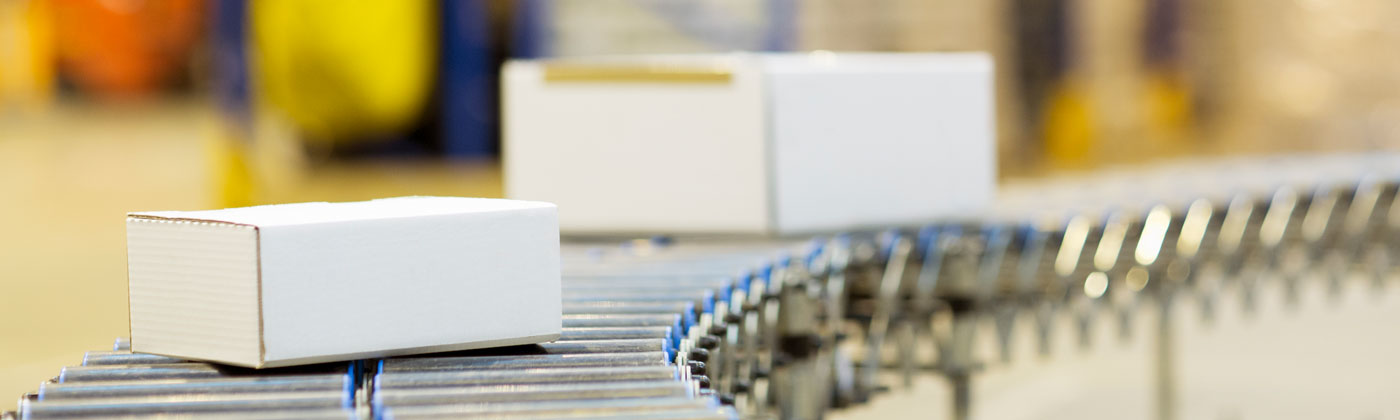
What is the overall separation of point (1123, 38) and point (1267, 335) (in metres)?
3.87

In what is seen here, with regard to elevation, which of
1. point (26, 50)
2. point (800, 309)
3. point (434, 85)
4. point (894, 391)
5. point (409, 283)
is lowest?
point (894, 391)

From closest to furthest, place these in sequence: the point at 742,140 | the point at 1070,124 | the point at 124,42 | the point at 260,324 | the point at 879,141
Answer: the point at 260,324
the point at 742,140
the point at 879,141
the point at 124,42
the point at 1070,124

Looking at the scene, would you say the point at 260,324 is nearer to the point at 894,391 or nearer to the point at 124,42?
the point at 894,391

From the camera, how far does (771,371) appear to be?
2900mm

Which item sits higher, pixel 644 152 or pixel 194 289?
pixel 644 152

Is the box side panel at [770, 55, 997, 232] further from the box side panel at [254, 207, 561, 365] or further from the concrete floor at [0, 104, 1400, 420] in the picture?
the concrete floor at [0, 104, 1400, 420]

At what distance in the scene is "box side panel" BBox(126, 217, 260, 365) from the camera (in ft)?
5.41

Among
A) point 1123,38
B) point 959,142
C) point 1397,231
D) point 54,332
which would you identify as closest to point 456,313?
point 959,142

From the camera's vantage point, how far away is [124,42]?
10664mm

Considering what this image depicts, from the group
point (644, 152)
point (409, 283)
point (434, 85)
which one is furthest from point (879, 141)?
point (434, 85)

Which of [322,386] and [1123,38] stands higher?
[1123,38]

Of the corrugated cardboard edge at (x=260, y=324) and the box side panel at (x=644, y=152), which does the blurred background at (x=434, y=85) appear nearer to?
the box side panel at (x=644, y=152)

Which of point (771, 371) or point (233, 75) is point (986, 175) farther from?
point (233, 75)

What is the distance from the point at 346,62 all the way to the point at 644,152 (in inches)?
245
